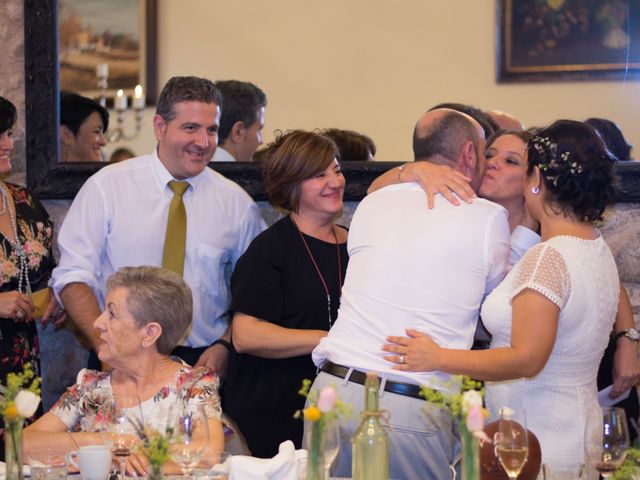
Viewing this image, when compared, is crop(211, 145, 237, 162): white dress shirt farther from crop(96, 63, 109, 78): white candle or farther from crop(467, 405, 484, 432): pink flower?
crop(467, 405, 484, 432): pink flower

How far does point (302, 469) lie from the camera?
2.17 meters

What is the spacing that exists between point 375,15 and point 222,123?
72cm

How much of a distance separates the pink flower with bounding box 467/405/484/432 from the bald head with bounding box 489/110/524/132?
205 cm

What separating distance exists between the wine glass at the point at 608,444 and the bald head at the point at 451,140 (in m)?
0.95

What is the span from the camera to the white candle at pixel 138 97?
4168mm

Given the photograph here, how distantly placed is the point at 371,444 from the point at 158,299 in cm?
100

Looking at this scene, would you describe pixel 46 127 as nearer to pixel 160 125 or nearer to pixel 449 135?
pixel 160 125

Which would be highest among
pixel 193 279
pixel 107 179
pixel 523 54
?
pixel 523 54

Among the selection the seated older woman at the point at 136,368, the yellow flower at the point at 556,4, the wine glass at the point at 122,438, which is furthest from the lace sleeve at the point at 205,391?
the yellow flower at the point at 556,4

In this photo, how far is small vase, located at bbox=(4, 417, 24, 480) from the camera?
2180mm

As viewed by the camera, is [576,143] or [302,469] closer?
[302,469]

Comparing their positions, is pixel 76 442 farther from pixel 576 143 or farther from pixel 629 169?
pixel 629 169

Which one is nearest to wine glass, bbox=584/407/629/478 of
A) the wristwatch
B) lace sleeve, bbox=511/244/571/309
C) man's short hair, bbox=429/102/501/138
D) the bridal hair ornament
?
lace sleeve, bbox=511/244/571/309

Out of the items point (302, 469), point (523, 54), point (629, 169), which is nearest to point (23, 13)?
point (523, 54)
